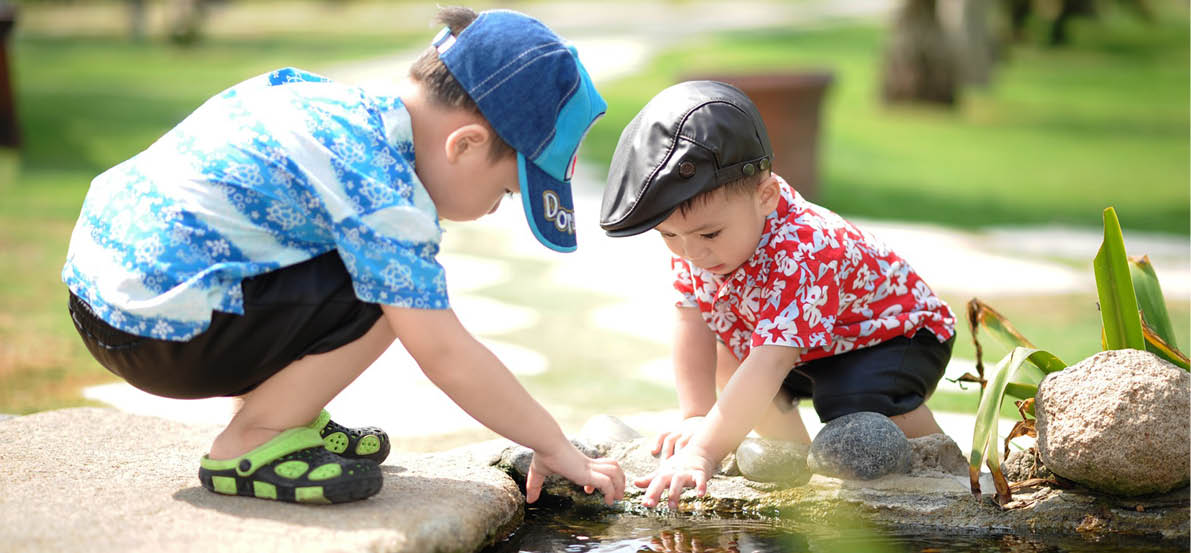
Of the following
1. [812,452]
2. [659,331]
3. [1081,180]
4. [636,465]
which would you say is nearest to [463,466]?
[636,465]

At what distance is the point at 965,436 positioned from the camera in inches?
113

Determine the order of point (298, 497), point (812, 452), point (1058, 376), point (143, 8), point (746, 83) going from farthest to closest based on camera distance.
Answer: point (143, 8), point (746, 83), point (812, 452), point (1058, 376), point (298, 497)

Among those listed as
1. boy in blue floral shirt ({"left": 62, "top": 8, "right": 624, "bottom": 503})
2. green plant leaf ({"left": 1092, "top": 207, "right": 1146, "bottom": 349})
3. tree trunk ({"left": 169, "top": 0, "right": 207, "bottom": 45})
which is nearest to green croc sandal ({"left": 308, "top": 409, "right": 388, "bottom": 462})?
boy in blue floral shirt ({"left": 62, "top": 8, "right": 624, "bottom": 503})

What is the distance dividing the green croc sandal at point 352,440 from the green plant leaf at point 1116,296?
4.67 feet

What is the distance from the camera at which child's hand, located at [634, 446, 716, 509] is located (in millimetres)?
2257

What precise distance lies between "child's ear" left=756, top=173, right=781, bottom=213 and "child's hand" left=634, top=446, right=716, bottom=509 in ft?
1.66

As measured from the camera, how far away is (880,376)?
2578 mm

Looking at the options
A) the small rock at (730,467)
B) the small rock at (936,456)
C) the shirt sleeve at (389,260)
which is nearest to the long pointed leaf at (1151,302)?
the small rock at (936,456)

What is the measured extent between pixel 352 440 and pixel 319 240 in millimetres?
494

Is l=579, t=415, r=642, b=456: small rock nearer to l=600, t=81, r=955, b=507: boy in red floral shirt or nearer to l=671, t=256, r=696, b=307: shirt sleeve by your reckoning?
l=600, t=81, r=955, b=507: boy in red floral shirt

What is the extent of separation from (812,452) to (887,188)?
569 cm

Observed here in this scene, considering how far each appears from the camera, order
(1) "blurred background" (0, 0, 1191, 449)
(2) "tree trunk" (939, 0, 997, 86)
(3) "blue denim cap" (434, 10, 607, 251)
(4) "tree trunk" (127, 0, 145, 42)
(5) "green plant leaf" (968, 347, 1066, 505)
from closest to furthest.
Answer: (3) "blue denim cap" (434, 10, 607, 251), (5) "green plant leaf" (968, 347, 1066, 505), (1) "blurred background" (0, 0, 1191, 449), (2) "tree trunk" (939, 0, 997, 86), (4) "tree trunk" (127, 0, 145, 42)

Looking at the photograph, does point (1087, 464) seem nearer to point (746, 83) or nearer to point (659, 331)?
point (659, 331)

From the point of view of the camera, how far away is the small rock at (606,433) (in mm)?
2631
